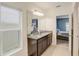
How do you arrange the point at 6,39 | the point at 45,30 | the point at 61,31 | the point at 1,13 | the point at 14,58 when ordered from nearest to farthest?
the point at 14,58 < the point at 1,13 < the point at 6,39 < the point at 45,30 < the point at 61,31

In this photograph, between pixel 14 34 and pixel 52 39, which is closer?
pixel 14 34

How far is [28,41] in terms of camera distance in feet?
9.30

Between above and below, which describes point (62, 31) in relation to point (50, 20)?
below

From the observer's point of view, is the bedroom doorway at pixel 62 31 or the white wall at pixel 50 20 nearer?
the white wall at pixel 50 20

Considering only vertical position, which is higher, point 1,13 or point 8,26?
point 1,13

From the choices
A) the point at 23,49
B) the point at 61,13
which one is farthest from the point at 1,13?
the point at 61,13

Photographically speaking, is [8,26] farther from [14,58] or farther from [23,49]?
[14,58]

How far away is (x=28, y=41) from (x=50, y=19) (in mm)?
2778

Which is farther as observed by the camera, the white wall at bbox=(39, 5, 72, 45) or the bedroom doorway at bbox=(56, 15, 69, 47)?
the bedroom doorway at bbox=(56, 15, 69, 47)

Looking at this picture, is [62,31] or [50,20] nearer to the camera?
[50,20]

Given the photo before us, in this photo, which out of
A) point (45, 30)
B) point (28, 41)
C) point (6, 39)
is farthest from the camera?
point (45, 30)

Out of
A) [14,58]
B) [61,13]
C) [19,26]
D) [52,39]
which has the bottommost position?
[52,39]

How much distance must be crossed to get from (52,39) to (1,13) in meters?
3.72

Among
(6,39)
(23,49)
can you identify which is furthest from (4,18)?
(23,49)
